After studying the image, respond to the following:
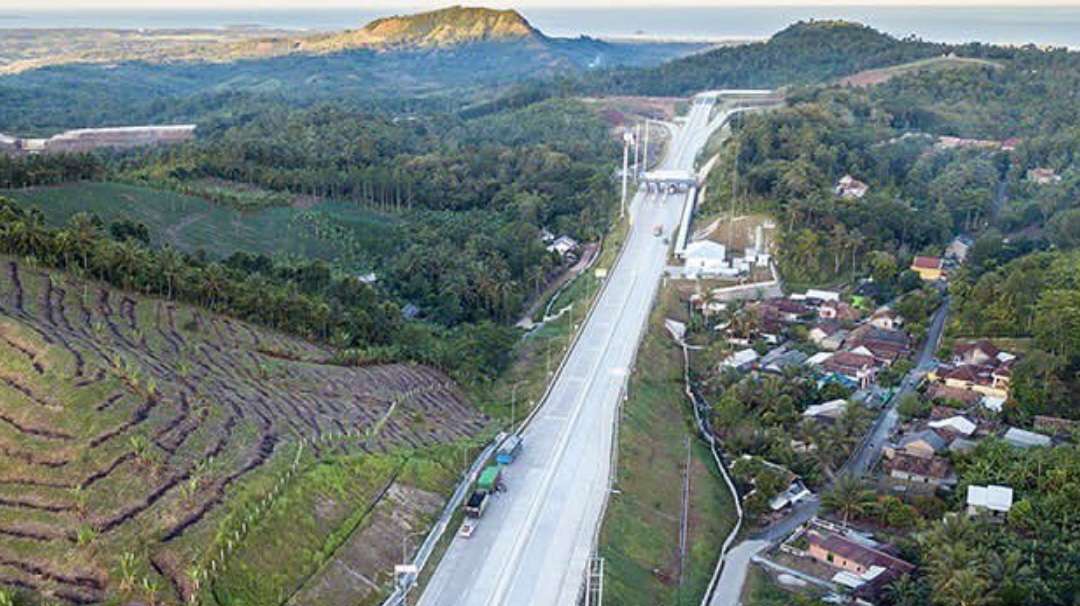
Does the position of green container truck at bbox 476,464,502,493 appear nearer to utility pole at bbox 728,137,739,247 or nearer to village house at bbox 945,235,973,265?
utility pole at bbox 728,137,739,247

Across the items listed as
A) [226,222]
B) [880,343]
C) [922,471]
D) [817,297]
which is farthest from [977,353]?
[226,222]

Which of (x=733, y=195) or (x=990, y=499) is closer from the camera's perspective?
(x=990, y=499)

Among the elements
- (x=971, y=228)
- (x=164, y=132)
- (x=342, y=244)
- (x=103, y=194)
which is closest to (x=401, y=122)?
(x=164, y=132)

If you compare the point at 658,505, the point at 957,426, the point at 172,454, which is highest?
the point at 172,454

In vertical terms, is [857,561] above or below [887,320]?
A: below

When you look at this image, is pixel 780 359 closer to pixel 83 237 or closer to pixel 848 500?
pixel 848 500

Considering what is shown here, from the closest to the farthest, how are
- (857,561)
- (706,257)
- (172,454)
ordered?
(172,454) → (857,561) → (706,257)

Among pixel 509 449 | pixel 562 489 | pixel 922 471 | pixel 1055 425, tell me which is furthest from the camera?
pixel 1055 425
